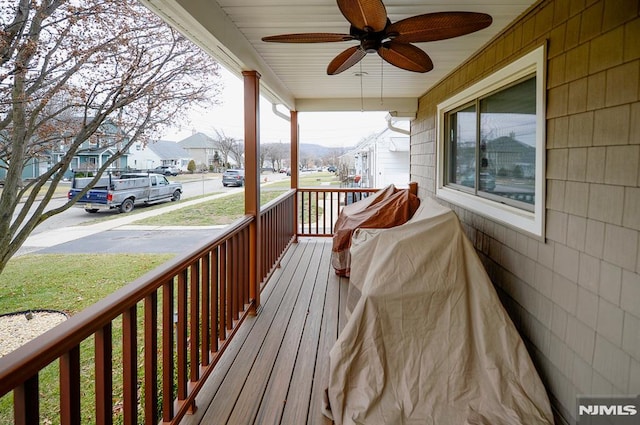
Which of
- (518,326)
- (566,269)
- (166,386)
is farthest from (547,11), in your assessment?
(166,386)

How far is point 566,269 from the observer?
2.08 metres

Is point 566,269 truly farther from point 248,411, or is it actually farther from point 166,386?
point 166,386

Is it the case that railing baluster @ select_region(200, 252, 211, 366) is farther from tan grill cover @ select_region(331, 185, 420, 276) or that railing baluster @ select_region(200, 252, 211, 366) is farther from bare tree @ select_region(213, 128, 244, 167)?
tan grill cover @ select_region(331, 185, 420, 276)

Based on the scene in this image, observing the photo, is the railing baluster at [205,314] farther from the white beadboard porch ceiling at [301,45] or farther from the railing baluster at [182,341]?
the white beadboard porch ceiling at [301,45]

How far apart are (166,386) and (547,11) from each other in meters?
3.00

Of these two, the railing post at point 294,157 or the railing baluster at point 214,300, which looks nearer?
the railing baluster at point 214,300

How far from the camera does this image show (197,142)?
388cm

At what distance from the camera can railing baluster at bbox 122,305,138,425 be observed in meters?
1.52

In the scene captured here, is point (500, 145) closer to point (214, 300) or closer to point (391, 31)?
point (391, 31)

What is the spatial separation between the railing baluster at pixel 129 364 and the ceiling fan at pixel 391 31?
1.75 m

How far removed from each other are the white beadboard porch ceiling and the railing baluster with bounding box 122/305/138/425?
1.52 metres

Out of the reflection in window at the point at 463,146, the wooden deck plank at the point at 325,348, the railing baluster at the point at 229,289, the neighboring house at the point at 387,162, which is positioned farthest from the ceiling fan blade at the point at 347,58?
the neighboring house at the point at 387,162

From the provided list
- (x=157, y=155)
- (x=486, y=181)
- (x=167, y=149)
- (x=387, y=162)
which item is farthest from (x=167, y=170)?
(x=387, y=162)

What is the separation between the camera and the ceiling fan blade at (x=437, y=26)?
6.40ft
